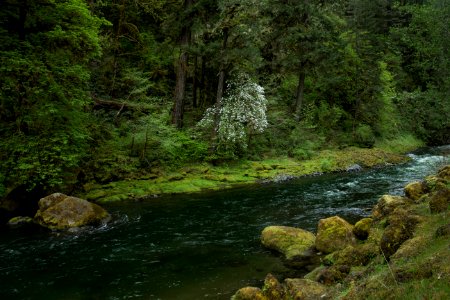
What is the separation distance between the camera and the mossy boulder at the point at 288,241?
10727mm

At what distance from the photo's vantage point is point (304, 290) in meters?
7.19

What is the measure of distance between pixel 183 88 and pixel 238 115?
411cm

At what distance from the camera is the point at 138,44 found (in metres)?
28.7

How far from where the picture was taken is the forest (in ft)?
53.2

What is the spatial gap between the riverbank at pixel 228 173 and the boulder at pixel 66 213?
337 cm

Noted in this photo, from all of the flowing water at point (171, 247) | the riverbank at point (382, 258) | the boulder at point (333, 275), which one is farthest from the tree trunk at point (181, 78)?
the boulder at point (333, 275)

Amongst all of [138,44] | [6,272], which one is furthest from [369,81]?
[6,272]

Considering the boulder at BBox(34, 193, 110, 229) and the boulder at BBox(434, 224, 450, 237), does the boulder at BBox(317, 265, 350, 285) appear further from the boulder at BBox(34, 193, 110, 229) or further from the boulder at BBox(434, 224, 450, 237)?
the boulder at BBox(34, 193, 110, 229)

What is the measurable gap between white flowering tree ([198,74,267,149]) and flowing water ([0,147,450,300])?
19.6 ft

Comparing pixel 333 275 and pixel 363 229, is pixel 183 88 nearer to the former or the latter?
pixel 363 229

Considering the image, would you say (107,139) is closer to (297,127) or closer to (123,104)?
(123,104)

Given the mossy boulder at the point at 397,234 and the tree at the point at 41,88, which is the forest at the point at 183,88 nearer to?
the tree at the point at 41,88

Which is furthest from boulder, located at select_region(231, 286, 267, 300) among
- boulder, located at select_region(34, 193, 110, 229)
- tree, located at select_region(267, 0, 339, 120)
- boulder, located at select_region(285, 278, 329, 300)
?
tree, located at select_region(267, 0, 339, 120)

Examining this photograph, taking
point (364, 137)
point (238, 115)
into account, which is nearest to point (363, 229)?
point (238, 115)
